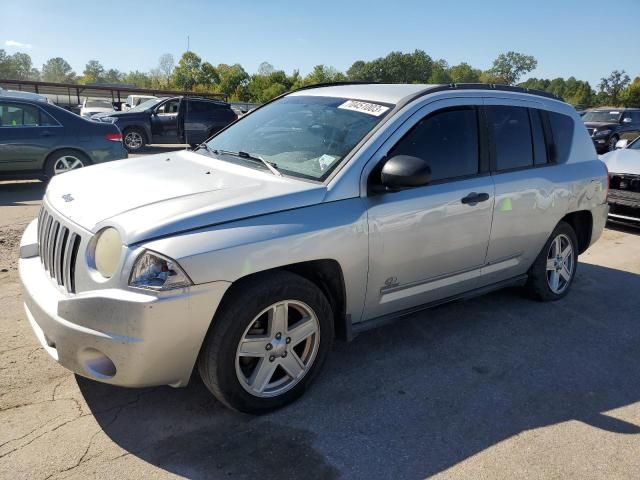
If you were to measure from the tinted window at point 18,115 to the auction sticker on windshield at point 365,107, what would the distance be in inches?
279

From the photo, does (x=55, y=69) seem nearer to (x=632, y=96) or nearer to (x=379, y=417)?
(x=632, y=96)

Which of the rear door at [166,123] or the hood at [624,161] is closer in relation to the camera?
the hood at [624,161]

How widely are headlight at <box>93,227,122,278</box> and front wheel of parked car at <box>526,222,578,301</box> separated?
3.55m

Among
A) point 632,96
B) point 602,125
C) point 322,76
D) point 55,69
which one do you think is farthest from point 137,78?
point 602,125

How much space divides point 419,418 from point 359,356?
77 centimetres

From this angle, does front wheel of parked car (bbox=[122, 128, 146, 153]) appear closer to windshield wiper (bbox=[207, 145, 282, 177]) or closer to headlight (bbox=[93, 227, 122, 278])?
windshield wiper (bbox=[207, 145, 282, 177])

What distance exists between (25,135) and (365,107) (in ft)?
23.6

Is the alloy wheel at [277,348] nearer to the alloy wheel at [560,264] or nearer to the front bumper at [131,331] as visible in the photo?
the front bumper at [131,331]

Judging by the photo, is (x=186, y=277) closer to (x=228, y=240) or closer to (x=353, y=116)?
(x=228, y=240)

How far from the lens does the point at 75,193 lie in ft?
10.5

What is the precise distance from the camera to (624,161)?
330 inches

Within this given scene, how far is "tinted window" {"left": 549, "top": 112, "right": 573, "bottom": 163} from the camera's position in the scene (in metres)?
4.66

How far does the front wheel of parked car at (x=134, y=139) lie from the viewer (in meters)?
16.3

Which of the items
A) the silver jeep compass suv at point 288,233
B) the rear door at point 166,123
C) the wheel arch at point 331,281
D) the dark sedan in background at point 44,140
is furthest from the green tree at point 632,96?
the wheel arch at point 331,281
